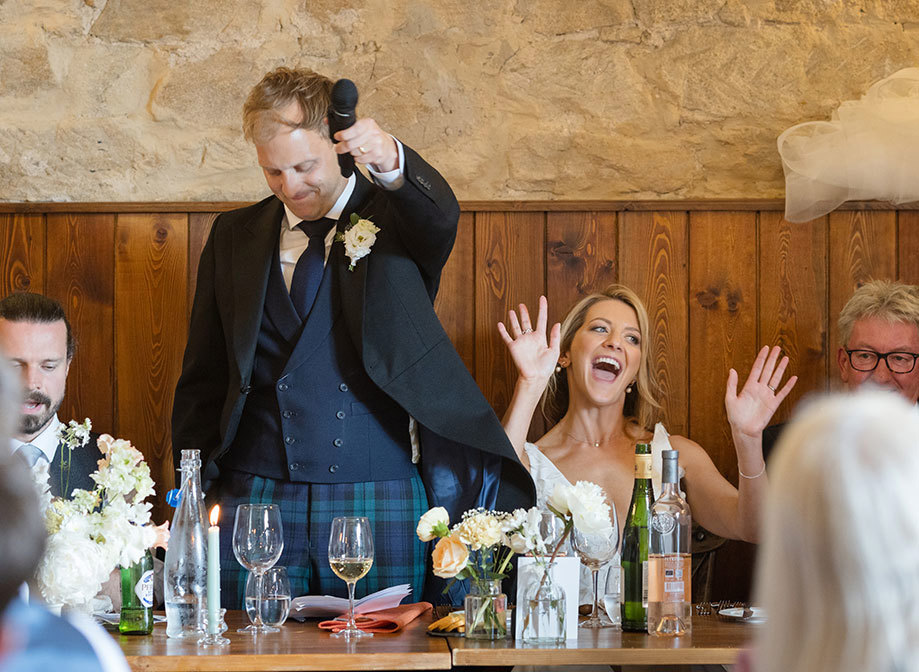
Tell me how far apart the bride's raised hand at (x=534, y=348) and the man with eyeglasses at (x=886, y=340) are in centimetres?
78

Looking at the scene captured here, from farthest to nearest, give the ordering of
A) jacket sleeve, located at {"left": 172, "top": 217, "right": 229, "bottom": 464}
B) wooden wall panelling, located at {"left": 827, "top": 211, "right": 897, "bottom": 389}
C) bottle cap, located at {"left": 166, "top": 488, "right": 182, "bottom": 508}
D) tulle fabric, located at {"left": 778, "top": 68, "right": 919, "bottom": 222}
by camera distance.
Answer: wooden wall panelling, located at {"left": 827, "top": 211, "right": 897, "bottom": 389}, tulle fabric, located at {"left": 778, "top": 68, "right": 919, "bottom": 222}, jacket sleeve, located at {"left": 172, "top": 217, "right": 229, "bottom": 464}, bottle cap, located at {"left": 166, "top": 488, "right": 182, "bottom": 508}

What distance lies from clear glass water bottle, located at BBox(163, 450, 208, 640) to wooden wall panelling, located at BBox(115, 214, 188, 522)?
1214 mm

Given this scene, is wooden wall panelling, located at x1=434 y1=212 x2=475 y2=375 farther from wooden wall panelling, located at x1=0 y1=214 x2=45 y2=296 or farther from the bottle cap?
the bottle cap

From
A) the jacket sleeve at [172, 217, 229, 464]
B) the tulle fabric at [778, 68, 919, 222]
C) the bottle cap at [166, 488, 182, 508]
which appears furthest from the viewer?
the tulle fabric at [778, 68, 919, 222]

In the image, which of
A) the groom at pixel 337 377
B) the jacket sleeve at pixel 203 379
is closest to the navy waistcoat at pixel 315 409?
the groom at pixel 337 377

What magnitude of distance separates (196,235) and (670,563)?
1765 millimetres

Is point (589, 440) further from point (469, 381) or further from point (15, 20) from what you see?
point (15, 20)

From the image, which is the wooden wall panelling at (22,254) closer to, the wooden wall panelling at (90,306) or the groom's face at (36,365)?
the wooden wall panelling at (90,306)

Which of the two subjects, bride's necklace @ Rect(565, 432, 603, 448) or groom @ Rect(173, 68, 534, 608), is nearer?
groom @ Rect(173, 68, 534, 608)

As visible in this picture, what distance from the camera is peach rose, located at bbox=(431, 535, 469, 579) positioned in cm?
183

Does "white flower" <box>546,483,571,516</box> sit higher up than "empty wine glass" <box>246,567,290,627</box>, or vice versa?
"white flower" <box>546,483,571,516</box>

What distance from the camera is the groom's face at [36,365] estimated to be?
8.96 feet

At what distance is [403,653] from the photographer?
1.72 meters

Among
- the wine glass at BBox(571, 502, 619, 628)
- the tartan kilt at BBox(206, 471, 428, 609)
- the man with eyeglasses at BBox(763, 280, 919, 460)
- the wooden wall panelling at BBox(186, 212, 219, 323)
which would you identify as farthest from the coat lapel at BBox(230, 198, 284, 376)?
the man with eyeglasses at BBox(763, 280, 919, 460)
